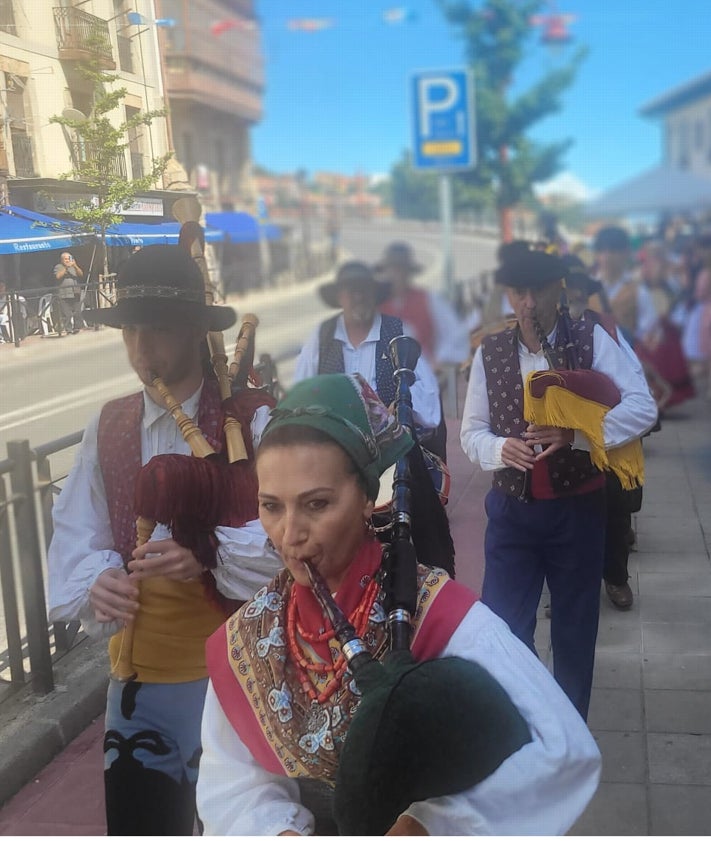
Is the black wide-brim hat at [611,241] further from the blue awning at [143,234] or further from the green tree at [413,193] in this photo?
the blue awning at [143,234]

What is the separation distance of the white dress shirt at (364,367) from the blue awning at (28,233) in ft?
2.11

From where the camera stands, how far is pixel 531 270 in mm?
2447

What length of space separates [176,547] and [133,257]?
60 centimetres

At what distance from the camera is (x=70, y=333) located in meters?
2.01

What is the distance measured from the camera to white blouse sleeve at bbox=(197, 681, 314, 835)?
1.51m

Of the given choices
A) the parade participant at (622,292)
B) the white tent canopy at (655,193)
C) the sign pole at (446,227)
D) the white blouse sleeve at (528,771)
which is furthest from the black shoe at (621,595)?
the white blouse sleeve at (528,771)

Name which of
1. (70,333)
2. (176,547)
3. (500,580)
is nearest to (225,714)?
(176,547)

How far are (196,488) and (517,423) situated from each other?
1085 mm

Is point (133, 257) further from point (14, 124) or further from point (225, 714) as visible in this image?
point (225, 714)

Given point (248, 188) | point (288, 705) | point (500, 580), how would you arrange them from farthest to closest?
1. point (500, 580)
2. point (248, 188)
3. point (288, 705)

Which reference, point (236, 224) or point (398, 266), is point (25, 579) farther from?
point (398, 266)

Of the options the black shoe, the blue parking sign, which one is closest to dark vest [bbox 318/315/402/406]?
the blue parking sign

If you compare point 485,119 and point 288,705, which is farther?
point 485,119

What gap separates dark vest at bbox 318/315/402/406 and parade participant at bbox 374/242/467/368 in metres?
0.16
